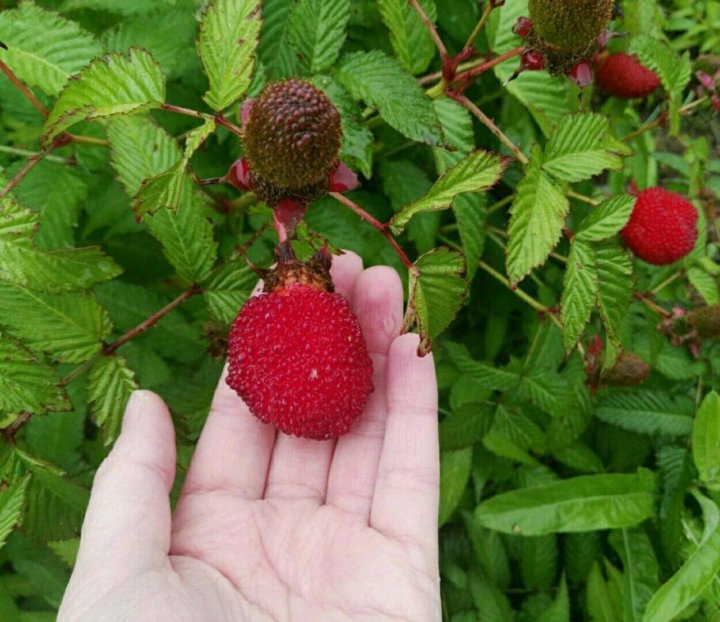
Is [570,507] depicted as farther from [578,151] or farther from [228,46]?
[228,46]

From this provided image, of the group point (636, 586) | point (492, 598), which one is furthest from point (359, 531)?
point (636, 586)

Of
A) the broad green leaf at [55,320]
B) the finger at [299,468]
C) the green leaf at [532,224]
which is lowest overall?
the finger at [299,468]

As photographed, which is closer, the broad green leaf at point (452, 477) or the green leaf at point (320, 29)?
the green leaf at point (320, 29)

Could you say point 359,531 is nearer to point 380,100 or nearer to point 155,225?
point 155,225

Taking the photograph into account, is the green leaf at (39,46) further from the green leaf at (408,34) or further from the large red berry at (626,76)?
the large red berry at (626,76)

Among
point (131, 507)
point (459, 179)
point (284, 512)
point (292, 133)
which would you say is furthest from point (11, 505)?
point (459, 179)

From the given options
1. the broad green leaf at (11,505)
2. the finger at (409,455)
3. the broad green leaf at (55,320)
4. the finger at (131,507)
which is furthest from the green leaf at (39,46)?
the finger at (409,455)

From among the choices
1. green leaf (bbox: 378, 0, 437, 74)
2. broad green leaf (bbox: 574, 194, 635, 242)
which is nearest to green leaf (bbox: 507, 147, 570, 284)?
broad green leaf (bbox: 574, 194, 635, 242)
